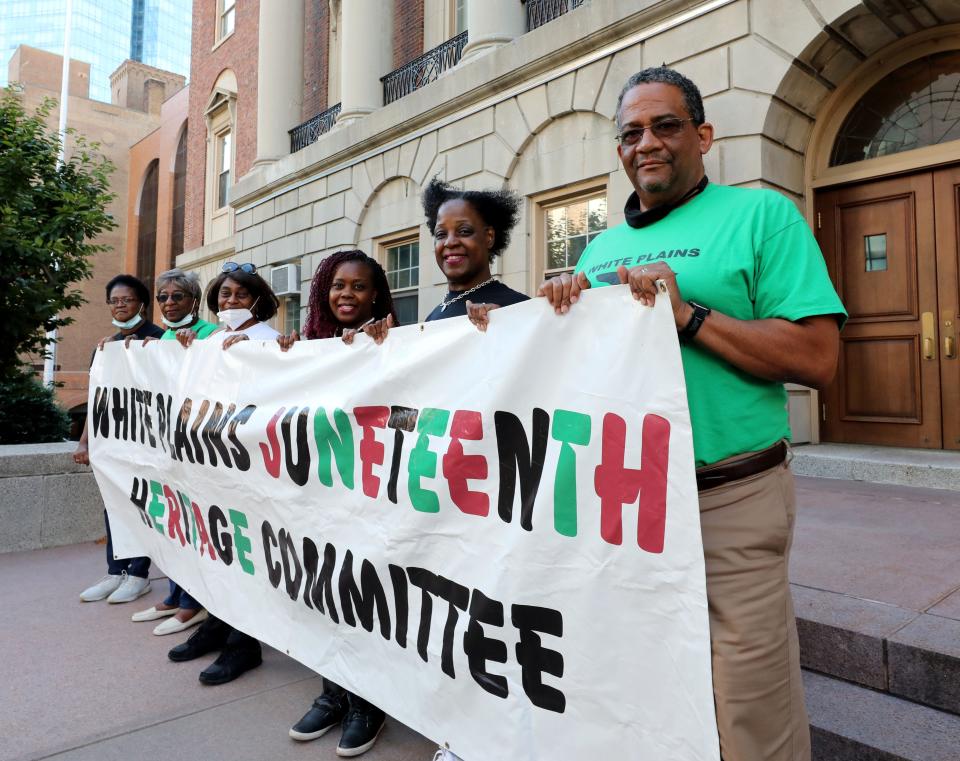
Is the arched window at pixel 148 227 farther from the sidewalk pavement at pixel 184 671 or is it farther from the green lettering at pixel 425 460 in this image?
the green lettering at pixel 425 460

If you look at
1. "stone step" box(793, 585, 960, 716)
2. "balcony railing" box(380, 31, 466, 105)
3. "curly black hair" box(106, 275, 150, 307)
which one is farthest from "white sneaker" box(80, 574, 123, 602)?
"balcony railing" box(380, 31, 466, 105)

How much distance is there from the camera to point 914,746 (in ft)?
7.20

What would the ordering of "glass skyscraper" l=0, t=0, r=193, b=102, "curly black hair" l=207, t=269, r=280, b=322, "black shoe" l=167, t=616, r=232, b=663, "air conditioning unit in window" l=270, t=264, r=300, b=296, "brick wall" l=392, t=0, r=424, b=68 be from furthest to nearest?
"glass skyscraper" l=0, t=0, r=193, b=102 → "air conditioning unit in window" l=270, t=264, r=300, b=296 → "brick wall" l=392, t=0, r=424, b=68 → "curly black hair" l=207, t=269, r=280, b=322 → "black shoe" l=167, t=616, r=232, b=663

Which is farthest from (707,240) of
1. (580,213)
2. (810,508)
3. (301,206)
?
(301,206)

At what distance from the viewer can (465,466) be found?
2221mm

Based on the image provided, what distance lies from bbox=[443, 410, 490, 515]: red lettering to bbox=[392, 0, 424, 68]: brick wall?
12585 mm

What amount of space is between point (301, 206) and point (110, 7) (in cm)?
9222

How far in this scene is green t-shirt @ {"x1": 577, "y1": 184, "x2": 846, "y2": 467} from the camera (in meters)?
1.60

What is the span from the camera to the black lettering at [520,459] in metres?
1.99

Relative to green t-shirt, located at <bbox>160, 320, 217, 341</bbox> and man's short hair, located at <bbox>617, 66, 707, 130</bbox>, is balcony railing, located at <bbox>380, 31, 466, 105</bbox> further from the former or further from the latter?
man's short hair, located at <bbox>617, 66, 707, 130</bbox>

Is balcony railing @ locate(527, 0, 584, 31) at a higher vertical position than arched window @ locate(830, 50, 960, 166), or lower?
higher

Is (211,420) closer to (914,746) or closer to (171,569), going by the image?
(171,569)

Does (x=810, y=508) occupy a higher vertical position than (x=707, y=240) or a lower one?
lower

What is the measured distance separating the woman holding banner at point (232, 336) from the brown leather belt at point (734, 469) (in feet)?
8.24
